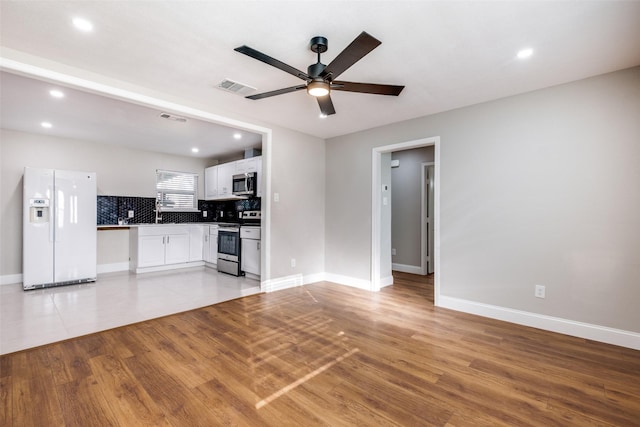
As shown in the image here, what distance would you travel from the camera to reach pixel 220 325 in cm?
302

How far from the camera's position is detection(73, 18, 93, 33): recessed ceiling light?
201 centimetres

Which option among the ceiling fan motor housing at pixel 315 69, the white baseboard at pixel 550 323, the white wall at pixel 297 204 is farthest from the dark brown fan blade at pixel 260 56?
the white baseboard at pixel 550 323

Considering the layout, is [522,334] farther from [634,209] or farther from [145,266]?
[145,266]

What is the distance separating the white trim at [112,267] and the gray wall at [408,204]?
5407 millimetres

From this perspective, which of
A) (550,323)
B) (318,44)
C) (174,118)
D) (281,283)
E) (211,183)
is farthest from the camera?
(211,183)

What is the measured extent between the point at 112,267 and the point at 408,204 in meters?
5.90

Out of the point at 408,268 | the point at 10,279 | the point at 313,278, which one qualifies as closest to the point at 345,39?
the point at 313,278

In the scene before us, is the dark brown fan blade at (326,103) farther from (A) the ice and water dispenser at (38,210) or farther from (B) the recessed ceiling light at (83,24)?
(A) the ice and water dispenser at (38,210)

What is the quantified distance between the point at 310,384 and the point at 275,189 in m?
2.90

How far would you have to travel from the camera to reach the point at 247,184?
214 inches

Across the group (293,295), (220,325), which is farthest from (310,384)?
(293,295)

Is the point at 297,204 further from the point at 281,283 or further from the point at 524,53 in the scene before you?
the point at 524,53

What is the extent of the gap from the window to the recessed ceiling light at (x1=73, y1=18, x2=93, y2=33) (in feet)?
15.1

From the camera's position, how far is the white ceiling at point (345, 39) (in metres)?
1.88
